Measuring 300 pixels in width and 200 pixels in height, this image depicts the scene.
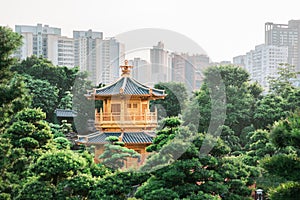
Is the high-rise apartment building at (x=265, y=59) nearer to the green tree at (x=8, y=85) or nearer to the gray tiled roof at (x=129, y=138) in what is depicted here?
the gray tiled roof at (x=129, y=138)

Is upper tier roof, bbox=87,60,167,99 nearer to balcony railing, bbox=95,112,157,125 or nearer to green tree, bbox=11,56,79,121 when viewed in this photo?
balcony railing, bbox=95,112,157,125

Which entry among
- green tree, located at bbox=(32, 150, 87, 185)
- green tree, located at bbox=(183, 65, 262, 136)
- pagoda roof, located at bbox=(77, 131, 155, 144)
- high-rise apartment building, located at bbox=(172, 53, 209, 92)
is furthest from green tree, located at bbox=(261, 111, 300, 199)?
green tree, located at bbox=(183, 65, 262, 136)

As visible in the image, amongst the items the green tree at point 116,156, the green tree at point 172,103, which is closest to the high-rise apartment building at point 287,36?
the green tree at point 172,103

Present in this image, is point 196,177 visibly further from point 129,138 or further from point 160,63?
point 160,63

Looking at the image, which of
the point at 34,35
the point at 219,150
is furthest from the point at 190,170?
the point at 34,35

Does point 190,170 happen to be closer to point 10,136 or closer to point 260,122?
point 10,136

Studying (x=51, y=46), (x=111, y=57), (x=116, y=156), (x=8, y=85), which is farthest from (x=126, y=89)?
(x=51, y=46)
